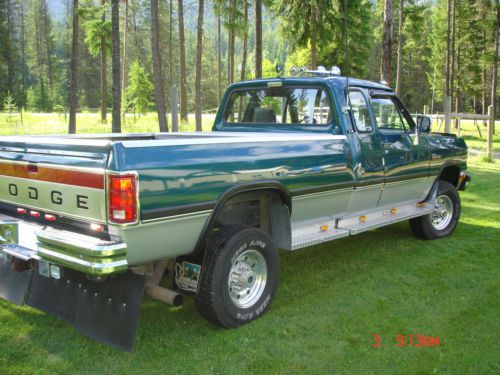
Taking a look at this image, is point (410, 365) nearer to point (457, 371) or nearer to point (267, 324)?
point (457, 371)

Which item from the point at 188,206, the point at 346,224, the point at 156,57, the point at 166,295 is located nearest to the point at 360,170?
the point at 346,224

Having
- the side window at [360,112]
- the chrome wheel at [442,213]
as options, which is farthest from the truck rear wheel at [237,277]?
the chrome wheel at [442,213]

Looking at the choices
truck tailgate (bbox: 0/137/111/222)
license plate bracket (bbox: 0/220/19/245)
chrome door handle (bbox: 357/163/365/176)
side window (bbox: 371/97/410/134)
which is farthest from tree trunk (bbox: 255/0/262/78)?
license plate bracket (bbox: 0/220/19/245)

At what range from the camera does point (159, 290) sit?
3.79 m

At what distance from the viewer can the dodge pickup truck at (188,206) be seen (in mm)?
3160

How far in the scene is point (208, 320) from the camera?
3.88m

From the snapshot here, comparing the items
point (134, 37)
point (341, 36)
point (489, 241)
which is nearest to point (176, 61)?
point (134, 37)

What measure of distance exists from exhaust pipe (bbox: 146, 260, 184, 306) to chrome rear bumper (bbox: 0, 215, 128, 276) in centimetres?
70

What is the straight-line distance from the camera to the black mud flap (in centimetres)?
389

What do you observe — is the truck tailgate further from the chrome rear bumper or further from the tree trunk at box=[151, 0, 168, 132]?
the tree trunk at box=[151, 0, 168, 132]

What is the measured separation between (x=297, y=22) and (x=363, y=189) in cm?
2241

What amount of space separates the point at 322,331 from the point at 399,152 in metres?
2.67

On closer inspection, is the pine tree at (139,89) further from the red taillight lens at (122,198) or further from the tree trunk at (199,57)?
the red taillight lens at (122,198)

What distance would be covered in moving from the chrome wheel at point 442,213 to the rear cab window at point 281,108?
105 inches
